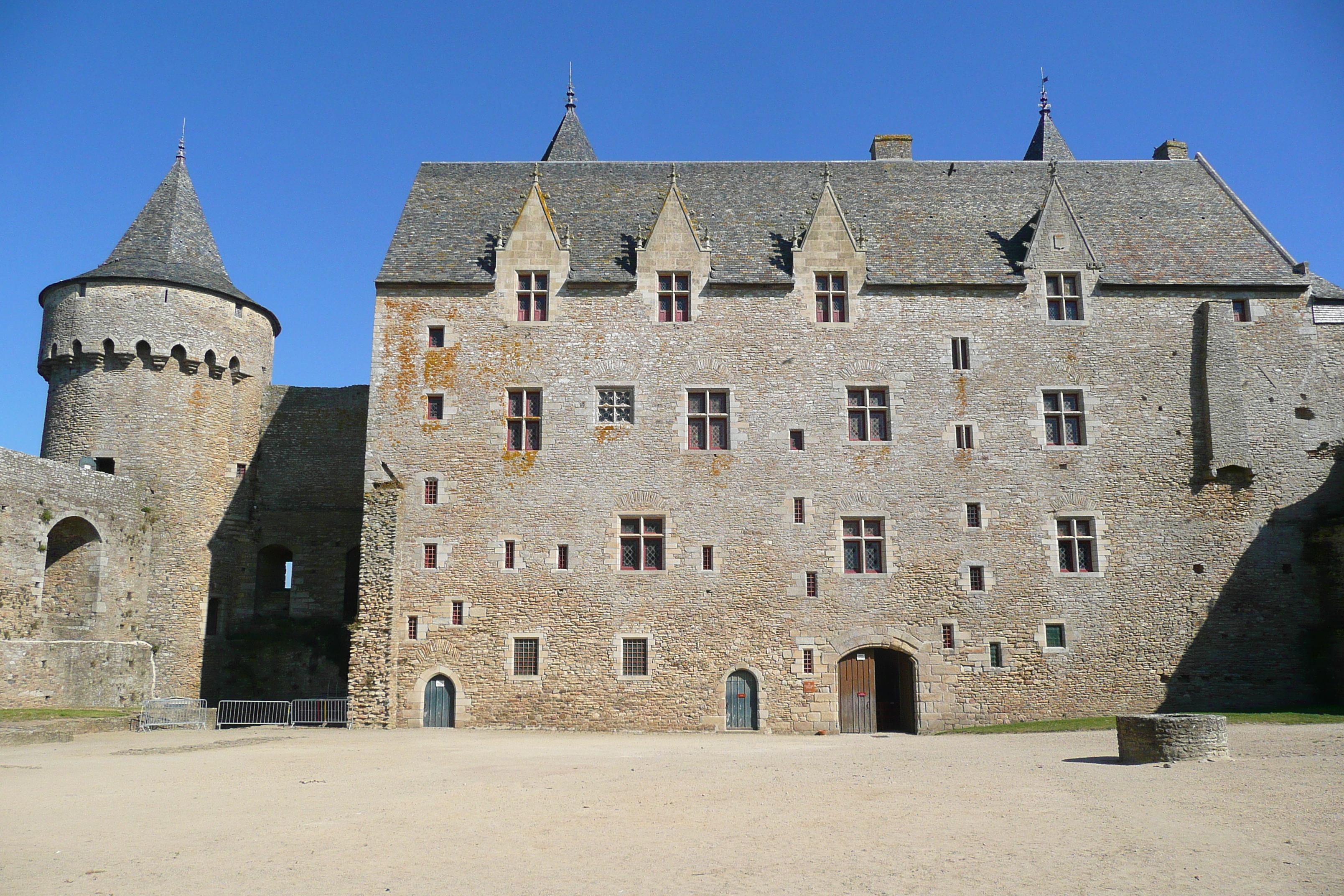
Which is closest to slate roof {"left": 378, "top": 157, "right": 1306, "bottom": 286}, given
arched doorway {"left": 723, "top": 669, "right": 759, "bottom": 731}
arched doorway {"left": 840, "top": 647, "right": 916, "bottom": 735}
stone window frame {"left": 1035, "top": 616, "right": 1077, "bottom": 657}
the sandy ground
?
stone window frame {"left": 1035, "top": 616, "right": 1077, "bottom": 657}

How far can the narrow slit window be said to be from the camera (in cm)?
2678

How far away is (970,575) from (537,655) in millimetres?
11247

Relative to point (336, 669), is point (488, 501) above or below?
Answer: above

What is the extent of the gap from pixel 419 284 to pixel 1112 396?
1895cm

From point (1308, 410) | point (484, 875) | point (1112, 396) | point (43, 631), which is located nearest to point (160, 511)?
point (43, 631)

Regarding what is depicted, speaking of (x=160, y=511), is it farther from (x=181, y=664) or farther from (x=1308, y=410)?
(x=1308, y=410)

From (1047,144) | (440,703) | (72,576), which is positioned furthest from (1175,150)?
(72,576)

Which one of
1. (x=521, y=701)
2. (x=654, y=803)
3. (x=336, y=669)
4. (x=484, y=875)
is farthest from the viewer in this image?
(x=336, y=669)

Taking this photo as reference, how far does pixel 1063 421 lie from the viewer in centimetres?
2645

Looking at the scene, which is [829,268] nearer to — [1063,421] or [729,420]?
[729,420]

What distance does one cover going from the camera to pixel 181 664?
91.7 feet

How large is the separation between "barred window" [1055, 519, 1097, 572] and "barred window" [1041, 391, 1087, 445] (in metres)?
2.14

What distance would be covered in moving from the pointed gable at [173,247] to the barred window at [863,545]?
66.0 feet

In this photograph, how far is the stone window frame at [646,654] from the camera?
2491 centimetres
